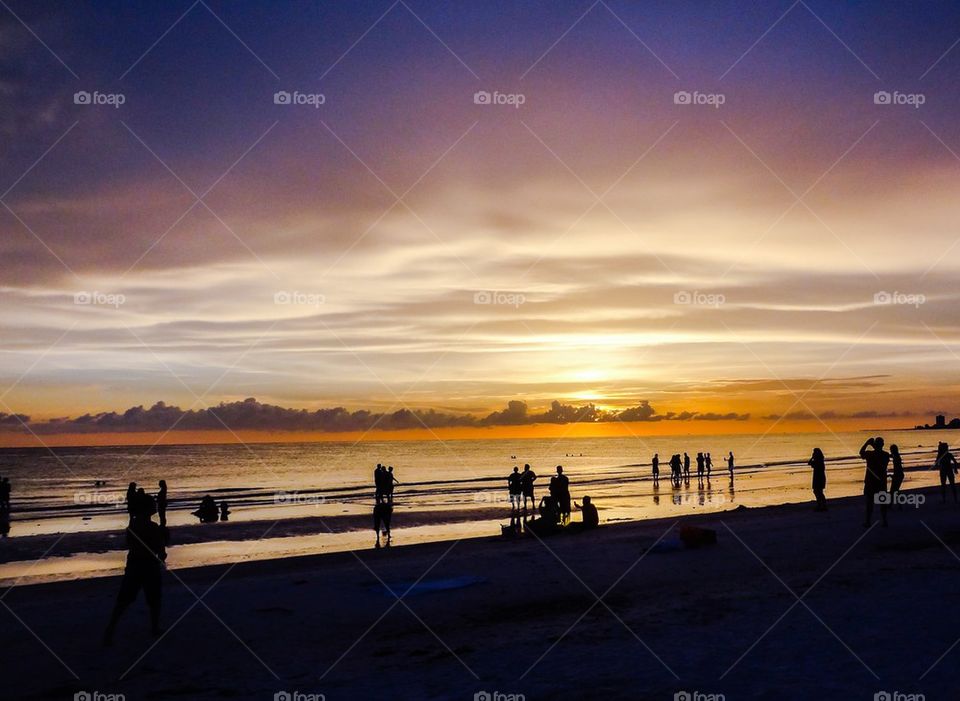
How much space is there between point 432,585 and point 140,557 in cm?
608

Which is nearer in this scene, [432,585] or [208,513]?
[432,585]

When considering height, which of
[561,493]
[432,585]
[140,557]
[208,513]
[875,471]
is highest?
[875,471]

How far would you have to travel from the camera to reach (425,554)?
71.6ft

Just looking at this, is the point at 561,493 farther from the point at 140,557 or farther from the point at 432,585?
the point at 140,557

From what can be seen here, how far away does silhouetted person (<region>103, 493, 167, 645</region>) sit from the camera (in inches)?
454

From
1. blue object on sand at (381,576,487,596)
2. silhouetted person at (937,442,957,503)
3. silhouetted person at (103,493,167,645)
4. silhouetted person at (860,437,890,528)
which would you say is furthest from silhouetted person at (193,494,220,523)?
silhouetted person at (937,442,957,503)

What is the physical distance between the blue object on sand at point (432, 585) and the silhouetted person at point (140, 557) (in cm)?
506

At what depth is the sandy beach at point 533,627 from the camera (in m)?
9.30

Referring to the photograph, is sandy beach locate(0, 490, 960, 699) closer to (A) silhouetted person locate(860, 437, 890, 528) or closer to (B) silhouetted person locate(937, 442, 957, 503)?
(A) silhouetted person locate(860, 437, 890, 528)

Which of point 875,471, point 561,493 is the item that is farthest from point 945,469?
point 561,493

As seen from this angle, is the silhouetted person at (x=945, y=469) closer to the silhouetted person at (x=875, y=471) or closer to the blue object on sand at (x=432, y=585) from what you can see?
the silhouetted person at (x=875, y=471)

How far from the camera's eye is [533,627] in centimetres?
1231

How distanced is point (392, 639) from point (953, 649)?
7.57 m

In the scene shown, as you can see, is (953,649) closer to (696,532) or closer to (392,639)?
(392,639)
